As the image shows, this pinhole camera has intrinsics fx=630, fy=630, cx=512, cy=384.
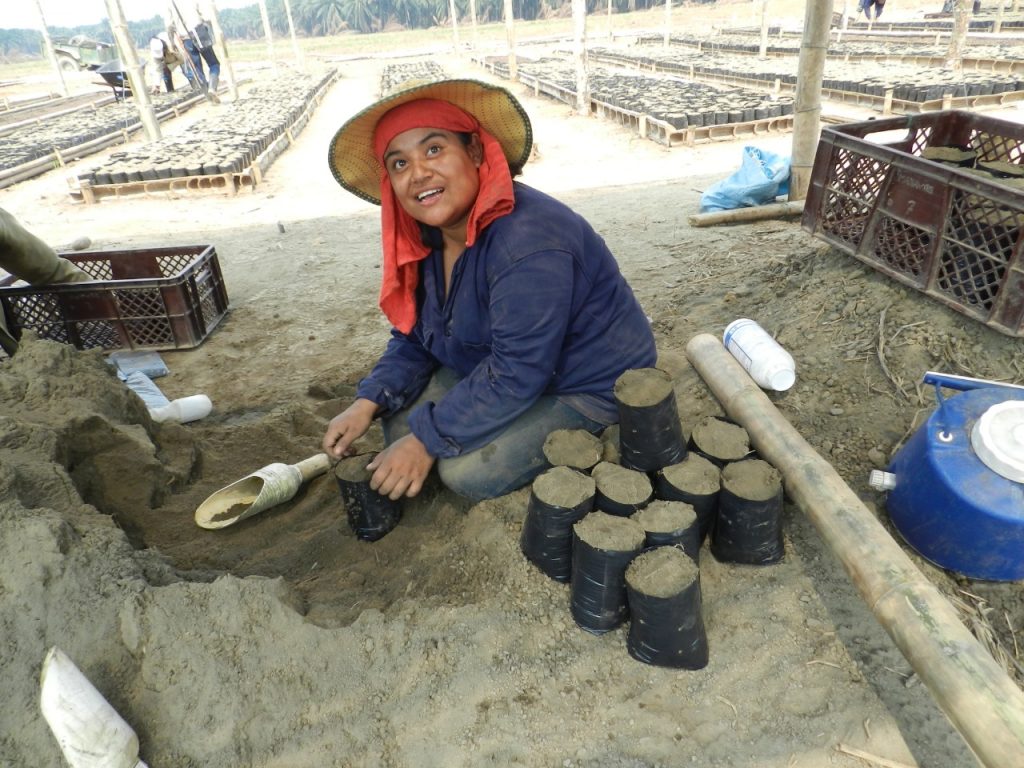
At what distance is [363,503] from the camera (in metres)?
2.15

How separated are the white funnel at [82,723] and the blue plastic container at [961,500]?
6.99 ft

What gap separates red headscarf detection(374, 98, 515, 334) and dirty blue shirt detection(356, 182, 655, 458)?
0.05 m

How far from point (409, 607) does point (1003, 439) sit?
1.70m

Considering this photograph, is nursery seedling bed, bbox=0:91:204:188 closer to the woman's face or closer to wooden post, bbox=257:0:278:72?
wooden post, bbox=257:0:278:72

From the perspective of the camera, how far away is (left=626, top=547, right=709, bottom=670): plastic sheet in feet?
5.01

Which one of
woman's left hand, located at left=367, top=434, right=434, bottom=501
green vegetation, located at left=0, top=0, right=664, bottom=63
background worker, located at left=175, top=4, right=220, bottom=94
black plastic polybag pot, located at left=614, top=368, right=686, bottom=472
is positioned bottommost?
woman's left hand, located at left=367, top=434, right=434, bottom=501

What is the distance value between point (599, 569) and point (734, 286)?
2.82 metres

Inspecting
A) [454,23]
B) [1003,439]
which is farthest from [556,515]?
[454,23]

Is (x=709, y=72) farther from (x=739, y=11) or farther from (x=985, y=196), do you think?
(x=739, y=11)

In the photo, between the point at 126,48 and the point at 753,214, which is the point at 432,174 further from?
the point at 126,48

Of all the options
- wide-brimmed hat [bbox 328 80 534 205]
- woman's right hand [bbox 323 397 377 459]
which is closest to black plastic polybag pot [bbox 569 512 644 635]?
woman's right hand [bbox 323 397 377 459]

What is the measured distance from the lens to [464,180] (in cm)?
193

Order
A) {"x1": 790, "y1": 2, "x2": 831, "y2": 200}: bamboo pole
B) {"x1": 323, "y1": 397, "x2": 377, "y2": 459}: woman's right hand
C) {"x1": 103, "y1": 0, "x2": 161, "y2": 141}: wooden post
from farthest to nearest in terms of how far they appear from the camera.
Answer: {"x1": 103, "y1": 0, "x2": 161, "y2": 141}: wooden post
{"x1": 790, "y1": 2, "x2": 831, "y2": 200}: bamboo pole
{"x1": 323, "y1": 397, "x2": 377, "y2": 459}: woman's right hand

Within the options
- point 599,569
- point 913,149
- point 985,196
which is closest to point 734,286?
point 913,149
